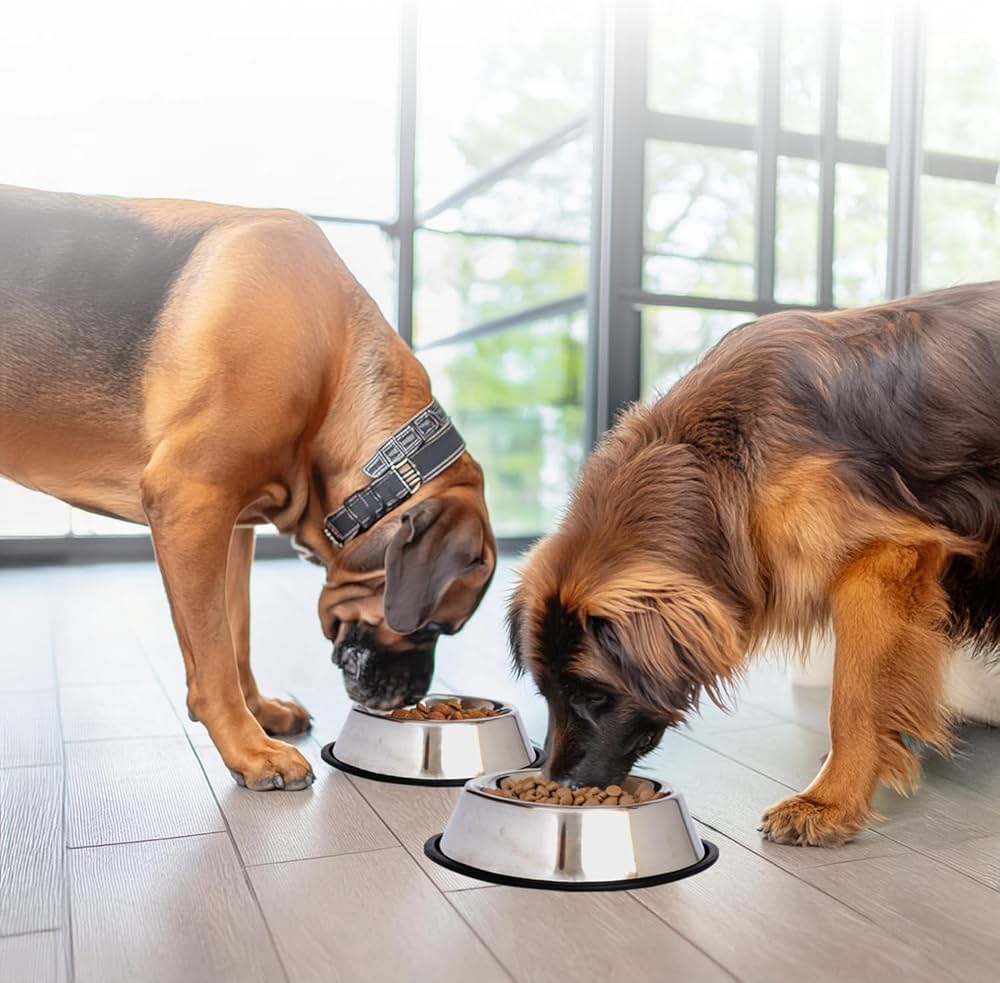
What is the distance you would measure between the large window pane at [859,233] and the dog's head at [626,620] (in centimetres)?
367

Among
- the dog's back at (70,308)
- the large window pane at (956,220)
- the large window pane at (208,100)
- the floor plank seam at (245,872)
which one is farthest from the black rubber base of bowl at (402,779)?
the large window pane at (208,100)

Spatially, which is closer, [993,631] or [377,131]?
[993,631]

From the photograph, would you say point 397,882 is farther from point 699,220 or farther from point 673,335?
point 699,220

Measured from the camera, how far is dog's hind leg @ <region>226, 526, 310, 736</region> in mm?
2572

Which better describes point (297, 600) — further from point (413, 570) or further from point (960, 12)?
point (960, 12)

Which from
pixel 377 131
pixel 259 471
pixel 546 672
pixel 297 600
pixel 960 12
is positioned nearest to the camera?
pixel 546 672

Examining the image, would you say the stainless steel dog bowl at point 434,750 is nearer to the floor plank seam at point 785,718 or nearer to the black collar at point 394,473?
the black collar at point 394,473

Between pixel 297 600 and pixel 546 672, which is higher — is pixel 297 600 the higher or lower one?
the lower one

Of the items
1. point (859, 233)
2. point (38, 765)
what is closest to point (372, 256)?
point (859, 233)

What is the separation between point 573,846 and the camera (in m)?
1.63

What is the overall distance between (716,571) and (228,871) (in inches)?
37.0

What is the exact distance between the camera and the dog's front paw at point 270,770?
2100 mm

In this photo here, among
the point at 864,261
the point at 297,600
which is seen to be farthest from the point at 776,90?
the point at 297,600

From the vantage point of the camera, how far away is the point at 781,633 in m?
2.06
